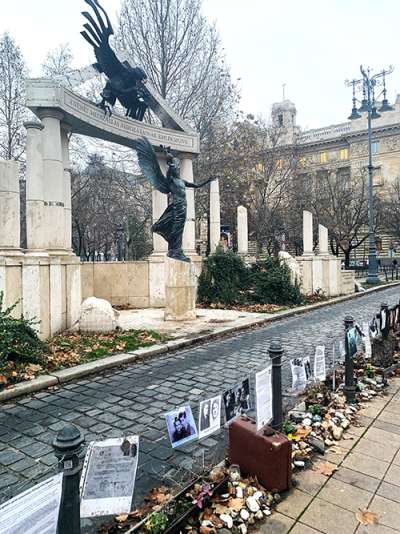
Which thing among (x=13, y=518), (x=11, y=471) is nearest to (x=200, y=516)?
(x=13, y=518)

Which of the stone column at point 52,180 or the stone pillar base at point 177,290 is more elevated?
the stone column at point 52,180

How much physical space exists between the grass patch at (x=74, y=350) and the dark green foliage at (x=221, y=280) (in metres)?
5.80

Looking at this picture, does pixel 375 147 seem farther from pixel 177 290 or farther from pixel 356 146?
pixel 177 290

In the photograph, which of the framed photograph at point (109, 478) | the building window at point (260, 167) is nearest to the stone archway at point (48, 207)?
the framed photograph at point (109, 478)

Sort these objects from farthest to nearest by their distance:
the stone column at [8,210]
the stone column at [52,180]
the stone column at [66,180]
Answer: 1. the stone column at [66,180]
2. the stone column at [52,180]
3. the stone column at [8,210]

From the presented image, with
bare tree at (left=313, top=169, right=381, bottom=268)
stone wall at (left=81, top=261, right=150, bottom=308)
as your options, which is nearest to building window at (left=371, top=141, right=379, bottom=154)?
bare tree at (left=313, top=169, right=381, bottom=268)

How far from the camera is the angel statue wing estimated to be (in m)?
10.1

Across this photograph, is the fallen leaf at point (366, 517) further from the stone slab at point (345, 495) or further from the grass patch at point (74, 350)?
the grass patch at point (74, 350)

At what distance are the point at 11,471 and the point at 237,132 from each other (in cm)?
2342

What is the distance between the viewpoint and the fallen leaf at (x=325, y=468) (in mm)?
3156

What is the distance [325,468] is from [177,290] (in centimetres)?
774

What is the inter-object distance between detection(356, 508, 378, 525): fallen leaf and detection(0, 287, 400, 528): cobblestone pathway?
1272 mm

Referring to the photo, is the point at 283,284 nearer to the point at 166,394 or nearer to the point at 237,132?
the point at 166,394

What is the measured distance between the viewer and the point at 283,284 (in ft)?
47.3
